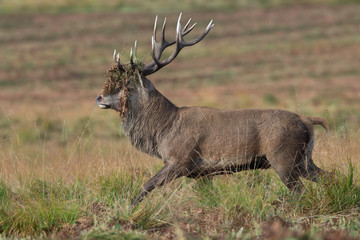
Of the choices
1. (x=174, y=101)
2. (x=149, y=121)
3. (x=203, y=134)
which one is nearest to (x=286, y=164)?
(x=203, y=134)

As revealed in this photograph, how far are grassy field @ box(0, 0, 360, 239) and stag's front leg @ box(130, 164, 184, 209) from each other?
0.13 metres

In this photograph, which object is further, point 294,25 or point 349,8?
point 349,8

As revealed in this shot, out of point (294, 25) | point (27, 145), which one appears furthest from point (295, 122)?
point (294, 25)

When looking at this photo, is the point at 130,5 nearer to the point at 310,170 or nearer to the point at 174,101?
the point at 174,101

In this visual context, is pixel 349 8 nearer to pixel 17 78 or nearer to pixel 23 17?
pixel 23 17

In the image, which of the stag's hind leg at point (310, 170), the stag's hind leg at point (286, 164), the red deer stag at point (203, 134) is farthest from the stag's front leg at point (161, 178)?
the stag's hind leg at point (310, 170)

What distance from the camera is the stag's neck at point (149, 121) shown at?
25.8ft

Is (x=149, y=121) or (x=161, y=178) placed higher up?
(x=149, y=121)

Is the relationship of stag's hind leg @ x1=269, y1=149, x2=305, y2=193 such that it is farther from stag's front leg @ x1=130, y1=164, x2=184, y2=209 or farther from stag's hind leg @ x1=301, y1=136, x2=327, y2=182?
stag's front leg @ x1=130, y1=164, x2=184, y2=209

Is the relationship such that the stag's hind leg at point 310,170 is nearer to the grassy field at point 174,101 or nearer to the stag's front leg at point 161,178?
the grassy field at point 174,101

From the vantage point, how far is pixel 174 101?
1112 inches

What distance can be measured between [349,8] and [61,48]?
104 feet

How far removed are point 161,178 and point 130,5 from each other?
59.9m

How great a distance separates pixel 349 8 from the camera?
64062 mm
